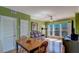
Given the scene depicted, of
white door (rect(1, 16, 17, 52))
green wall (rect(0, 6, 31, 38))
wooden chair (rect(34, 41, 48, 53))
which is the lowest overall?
wooden chair (rect(34, 41, 48, 53))

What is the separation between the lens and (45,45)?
2.24 m

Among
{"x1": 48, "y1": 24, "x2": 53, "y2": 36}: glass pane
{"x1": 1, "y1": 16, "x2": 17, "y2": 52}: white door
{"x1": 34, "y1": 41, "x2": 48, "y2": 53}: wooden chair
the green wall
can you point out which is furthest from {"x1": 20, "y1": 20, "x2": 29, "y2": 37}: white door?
{"x1": 48, "y1": 24, "x2": 53, "y2": 36}: glass pane

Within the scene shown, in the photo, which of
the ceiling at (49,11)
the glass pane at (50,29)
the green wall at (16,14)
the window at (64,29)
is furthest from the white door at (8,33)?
the window at (64,29)

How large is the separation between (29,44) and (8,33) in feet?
1.76

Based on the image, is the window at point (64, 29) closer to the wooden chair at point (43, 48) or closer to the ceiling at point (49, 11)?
the ceiling at point (49, 11)

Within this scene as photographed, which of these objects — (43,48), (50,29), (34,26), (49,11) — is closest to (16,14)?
(34,26)

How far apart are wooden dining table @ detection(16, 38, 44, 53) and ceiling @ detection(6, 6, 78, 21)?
0.55 meters

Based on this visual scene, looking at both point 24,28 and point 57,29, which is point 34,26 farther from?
point 57,29

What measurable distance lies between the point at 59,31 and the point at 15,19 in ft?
3.49

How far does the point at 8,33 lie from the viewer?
7.33ft

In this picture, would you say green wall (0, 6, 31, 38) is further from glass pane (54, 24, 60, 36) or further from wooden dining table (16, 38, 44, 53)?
glass pane (54, 24, 60, 36)

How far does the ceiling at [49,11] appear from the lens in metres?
2.15

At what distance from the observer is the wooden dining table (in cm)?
221
